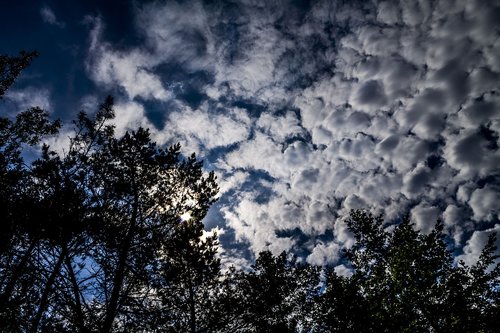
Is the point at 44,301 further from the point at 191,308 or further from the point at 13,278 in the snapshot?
the point at 191,308

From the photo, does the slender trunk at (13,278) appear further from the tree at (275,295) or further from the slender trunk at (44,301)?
the tree at (275,295)

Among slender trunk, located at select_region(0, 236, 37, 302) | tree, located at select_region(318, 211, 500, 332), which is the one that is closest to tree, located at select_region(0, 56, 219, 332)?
slender trunk, located at select_region(0, 236, 37, 302)

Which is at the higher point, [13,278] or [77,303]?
[13,278]

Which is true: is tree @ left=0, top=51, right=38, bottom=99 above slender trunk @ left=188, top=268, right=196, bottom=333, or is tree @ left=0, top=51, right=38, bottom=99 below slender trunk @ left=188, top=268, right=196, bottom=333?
above

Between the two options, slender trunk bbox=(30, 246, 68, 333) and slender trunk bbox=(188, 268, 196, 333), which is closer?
slender trunk bbox=(30, 246, 68, 333)

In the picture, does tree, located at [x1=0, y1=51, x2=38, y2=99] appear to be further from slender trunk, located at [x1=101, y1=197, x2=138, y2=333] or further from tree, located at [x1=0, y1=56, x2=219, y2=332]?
slender trunk, located at [x1=101, y1=197, x2=138, y2=333]

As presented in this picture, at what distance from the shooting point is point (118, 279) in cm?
883

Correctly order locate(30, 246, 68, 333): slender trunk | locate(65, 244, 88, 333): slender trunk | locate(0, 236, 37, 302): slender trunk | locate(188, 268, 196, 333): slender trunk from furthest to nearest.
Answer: locate(188, 268, 196, 333): slender trunk → locate(0, 236, 37, 302): slender trunk → locate(30, 246, 68, 333): slender trunk → locate(65, 244, 88, 333): slender trunk

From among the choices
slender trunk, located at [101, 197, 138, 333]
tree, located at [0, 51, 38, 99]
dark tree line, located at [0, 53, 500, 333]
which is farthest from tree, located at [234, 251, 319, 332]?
tree, located at [0, 51, 38, 99]

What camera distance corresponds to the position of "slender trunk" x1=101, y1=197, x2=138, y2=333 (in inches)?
323

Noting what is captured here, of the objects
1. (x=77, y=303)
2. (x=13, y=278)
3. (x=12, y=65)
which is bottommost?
(x=77, y=303)

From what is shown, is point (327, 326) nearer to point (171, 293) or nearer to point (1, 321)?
point (171, 293)

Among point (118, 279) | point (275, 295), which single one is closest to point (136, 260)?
point (118, 279)

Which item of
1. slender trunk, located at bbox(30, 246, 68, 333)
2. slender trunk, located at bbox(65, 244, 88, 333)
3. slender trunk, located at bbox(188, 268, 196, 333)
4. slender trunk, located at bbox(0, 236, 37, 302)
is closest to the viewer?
slender trunk, located at bbox(65, 244, 88, 333)
